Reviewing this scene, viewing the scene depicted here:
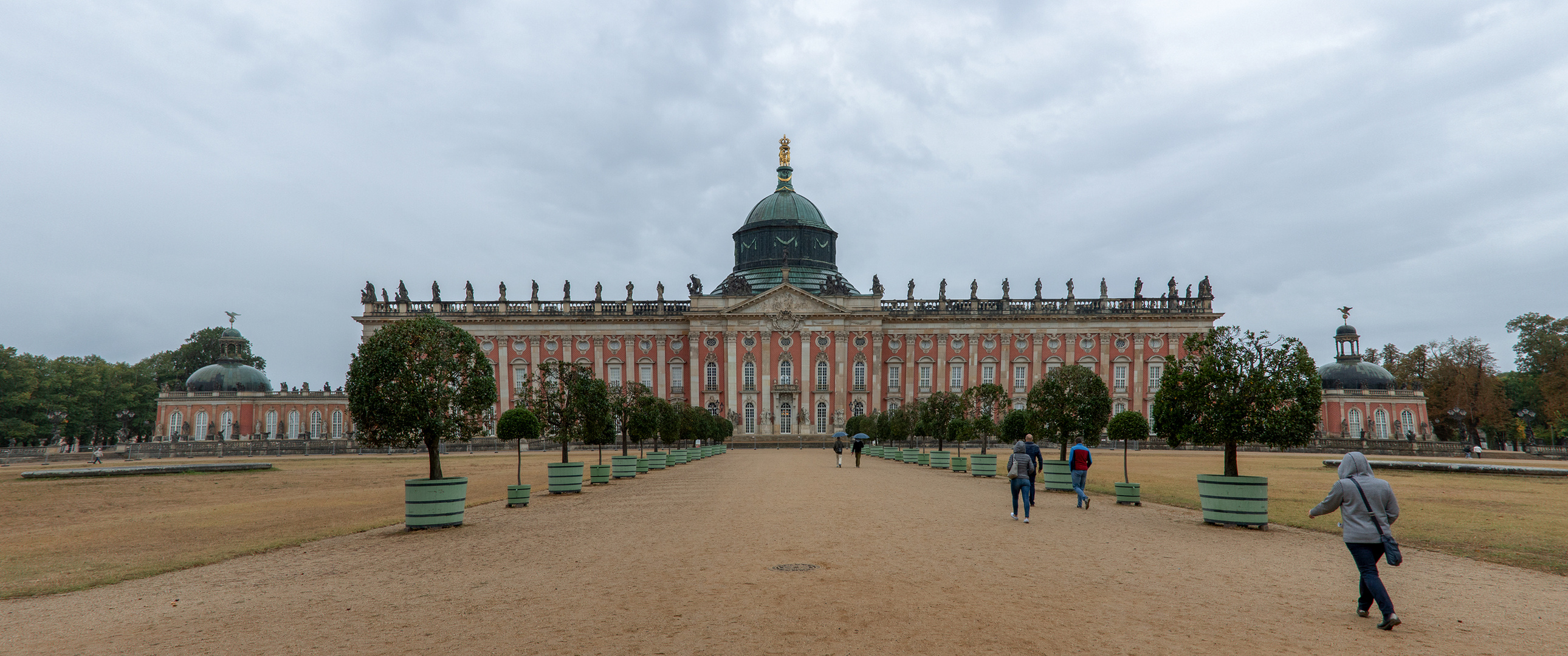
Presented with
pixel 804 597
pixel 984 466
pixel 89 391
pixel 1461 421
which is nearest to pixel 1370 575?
pixel 804 597

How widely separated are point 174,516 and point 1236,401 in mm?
22779

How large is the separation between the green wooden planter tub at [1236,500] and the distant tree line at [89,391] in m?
82.7

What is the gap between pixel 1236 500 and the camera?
49.9 ft

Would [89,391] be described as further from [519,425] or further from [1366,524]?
[1366,524]

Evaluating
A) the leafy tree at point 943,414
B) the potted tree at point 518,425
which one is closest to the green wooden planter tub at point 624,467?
the potted tree at point 518,425

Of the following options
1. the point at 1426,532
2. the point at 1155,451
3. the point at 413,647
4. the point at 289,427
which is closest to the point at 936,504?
the point at 1426,532

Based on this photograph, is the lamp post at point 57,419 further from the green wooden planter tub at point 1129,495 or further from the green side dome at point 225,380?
the green wooden planter tub at point 1129,495

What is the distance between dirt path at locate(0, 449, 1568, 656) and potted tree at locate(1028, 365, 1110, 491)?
10810mm

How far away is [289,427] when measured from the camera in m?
81.6

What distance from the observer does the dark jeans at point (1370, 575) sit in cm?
789

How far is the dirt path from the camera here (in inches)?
295

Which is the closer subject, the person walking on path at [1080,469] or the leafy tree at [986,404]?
the person walking on path at [1080,469]

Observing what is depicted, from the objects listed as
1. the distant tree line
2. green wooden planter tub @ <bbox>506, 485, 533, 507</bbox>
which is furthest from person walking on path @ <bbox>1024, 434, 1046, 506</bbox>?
the distant tree line

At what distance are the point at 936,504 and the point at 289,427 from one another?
80716 millimetres
